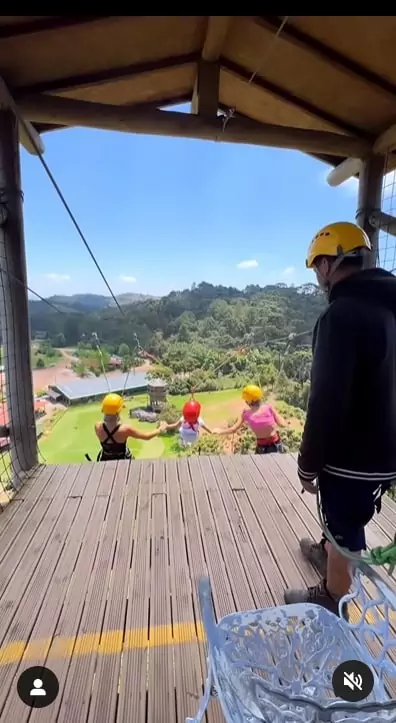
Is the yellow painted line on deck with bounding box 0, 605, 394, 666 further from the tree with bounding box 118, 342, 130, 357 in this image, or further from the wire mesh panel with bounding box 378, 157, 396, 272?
the tree with bounding box 118, 342, 130, 357

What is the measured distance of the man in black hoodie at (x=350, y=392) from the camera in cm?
117

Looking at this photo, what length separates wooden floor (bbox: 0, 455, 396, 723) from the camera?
3.88 ft

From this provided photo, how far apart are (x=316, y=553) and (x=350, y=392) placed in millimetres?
874

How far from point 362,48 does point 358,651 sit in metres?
2.45

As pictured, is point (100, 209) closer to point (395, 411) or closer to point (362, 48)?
point (362, 48)

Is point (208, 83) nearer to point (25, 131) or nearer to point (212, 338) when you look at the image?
point (25, 131)

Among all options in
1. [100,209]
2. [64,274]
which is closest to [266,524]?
[64,274]

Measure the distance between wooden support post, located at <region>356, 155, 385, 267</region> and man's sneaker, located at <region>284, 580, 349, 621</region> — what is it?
2036mm

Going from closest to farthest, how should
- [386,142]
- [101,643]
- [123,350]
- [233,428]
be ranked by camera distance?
[101,643]
[386,142]
[233,428]
[123,350]

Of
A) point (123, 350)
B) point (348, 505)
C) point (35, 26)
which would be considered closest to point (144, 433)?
point (123, 350)

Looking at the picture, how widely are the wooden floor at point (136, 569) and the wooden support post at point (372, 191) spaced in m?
1.60

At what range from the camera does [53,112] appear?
7.69 feet

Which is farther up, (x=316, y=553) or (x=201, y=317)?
(x=201, y=317)

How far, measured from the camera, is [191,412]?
4223 mm
